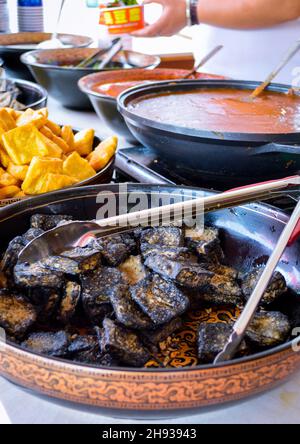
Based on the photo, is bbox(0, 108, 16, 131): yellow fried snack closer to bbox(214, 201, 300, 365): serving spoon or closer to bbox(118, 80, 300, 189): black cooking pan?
bbox(118, 80, 300, 189): black cooking pan

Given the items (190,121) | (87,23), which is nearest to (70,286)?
(190,121)

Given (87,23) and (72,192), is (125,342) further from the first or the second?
(87,23)

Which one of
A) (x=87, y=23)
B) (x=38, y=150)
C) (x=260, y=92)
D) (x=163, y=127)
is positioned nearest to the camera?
(x=163, y=127)

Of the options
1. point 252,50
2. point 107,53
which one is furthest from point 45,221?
point 252,50

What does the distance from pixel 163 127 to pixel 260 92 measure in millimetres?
547

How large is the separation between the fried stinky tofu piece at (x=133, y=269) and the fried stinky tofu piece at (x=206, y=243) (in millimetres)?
122

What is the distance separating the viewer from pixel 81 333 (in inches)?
34.0

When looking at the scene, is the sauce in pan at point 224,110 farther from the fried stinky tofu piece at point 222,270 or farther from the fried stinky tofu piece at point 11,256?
the fried stinky tofu piece at point 11,256

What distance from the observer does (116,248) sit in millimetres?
987

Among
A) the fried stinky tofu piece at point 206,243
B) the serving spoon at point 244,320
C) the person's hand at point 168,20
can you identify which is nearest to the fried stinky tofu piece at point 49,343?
the serving spoon at point 244,320

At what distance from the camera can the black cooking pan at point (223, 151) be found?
114 cm

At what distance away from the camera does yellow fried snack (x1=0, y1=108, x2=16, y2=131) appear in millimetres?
1394

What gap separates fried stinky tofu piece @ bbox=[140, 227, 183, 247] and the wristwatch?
1746 mm
